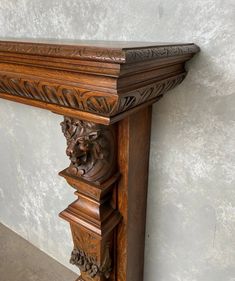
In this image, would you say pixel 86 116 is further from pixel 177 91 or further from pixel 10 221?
pixel 10 221

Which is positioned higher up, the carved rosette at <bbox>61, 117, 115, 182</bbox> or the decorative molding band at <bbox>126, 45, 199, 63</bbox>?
the decorative molding band at <bbox>126, 45, 199, 63</bbox>

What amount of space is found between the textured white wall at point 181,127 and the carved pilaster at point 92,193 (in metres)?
0.17

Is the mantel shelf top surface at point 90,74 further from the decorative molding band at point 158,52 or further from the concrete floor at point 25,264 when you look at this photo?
the concrete floor at point 25,264

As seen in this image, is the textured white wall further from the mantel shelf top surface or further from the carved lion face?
the carved lion face

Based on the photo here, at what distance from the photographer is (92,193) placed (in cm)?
58

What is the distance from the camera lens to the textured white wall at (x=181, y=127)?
21.6 inches

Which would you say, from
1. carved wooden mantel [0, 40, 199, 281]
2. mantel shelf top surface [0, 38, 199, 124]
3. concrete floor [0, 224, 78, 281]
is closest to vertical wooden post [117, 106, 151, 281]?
carved wooden mantel [0, 40, 199, 281]

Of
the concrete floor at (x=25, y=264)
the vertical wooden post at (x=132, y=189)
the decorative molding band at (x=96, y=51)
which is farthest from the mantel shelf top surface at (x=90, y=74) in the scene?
the concrete floor at (x=25, y=264)

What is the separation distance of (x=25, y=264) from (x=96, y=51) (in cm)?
115

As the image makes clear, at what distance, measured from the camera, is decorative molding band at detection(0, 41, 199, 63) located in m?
0.33

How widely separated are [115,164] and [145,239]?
366 millimetres

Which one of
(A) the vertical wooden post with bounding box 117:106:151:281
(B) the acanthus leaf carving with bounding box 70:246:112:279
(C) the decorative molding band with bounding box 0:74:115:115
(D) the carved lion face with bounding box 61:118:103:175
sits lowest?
(B) the acanthus leaf carving with bounding box 70:246:112:279

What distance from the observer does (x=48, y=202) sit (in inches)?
43.3

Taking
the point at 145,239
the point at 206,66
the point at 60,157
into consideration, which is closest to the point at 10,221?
the point at 60,157
